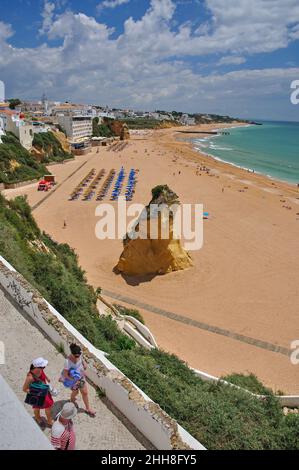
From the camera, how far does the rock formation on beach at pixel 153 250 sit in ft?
60.7

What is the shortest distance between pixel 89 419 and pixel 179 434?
4.17 ft

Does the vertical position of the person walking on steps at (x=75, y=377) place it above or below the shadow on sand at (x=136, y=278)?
above

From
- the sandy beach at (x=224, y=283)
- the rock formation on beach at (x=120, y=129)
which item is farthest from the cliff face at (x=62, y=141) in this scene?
the rock formation on beach at (x=120, y=129)

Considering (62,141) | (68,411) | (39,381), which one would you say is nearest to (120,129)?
(62,141)

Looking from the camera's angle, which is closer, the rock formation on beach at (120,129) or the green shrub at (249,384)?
the green shrub at (249,384)

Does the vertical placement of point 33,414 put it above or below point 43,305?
below

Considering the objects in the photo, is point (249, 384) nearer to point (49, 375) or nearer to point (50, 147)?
point (49, 375)

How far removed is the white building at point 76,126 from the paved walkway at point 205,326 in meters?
69.7

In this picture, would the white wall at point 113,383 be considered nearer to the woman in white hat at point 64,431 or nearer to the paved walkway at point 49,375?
the paved walkway at point 49,375

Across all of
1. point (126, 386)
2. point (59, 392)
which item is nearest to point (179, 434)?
point (126, 386)
